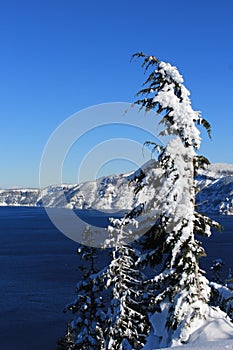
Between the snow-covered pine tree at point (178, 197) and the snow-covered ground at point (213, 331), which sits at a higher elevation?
the snow-covered pine tree at point (178, 197)

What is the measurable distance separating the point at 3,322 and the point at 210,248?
246 ft

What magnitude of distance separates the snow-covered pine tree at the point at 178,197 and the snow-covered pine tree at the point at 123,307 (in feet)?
22.1

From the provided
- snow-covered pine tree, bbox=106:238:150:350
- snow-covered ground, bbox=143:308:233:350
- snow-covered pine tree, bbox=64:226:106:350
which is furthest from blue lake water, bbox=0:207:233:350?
snow-covered ground, bbox=143:308:233:350

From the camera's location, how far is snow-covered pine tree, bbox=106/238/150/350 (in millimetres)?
18250

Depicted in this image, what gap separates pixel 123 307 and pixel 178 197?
363 inches

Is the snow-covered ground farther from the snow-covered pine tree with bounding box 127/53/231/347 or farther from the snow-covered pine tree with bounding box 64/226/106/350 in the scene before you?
the snow-covered pine tree with bounding box 64/226/106/350

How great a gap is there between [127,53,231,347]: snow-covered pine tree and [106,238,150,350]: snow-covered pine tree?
674 cm

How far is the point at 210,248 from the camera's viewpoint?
113m

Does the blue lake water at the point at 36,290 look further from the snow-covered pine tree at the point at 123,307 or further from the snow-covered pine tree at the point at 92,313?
the snow-covered pine tree at the point at 123,307

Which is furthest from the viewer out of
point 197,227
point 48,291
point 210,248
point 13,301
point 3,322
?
point 210,248

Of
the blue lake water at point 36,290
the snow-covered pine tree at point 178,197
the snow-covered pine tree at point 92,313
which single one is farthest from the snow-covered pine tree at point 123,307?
the blue lake water at point 36,290

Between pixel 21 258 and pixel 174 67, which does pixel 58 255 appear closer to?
pixel 21 258

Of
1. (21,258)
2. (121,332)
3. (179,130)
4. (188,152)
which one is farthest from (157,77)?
(21,258)

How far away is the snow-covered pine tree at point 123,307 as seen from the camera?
1825 centimetres
